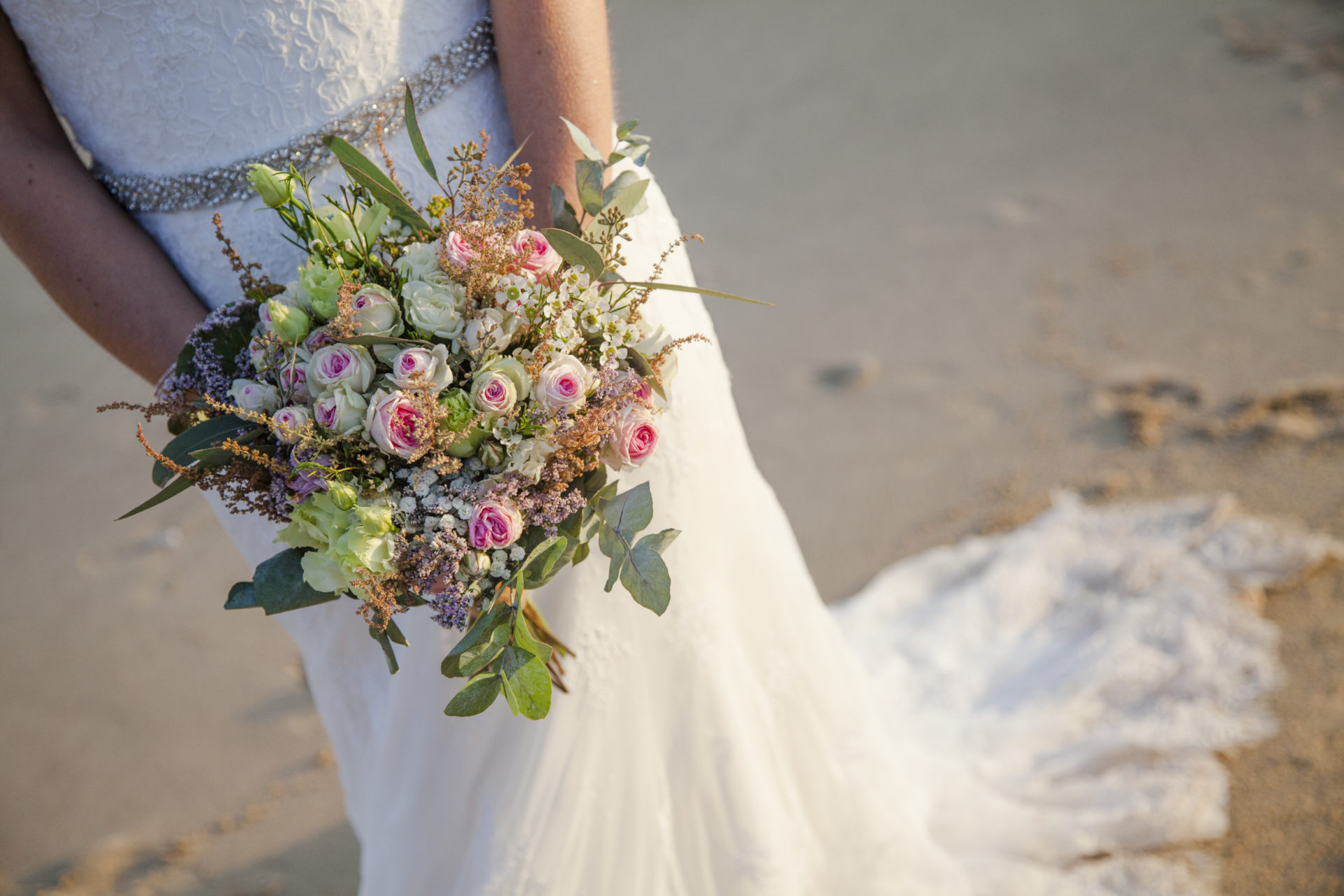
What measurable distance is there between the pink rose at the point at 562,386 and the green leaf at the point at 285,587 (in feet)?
1.07

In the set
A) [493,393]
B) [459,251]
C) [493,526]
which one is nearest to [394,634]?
[493,526]

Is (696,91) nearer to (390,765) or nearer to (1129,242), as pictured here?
(1129,242)

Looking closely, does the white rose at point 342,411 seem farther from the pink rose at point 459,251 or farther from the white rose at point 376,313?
the pink rose at point 459,251

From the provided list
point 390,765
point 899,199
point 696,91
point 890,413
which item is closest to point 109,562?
point 390,765

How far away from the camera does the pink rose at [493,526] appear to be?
91 cm

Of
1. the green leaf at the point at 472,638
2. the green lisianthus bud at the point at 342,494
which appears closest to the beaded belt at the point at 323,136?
the green lisianthus bud at the point at 342,494

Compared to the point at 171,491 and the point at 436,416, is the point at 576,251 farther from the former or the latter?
the point at 171,491

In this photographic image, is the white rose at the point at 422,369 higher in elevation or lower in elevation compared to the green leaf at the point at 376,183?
lower

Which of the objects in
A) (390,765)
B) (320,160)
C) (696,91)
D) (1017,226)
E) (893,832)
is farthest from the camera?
(696,91)

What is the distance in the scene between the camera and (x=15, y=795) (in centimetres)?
245

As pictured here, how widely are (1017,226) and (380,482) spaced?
345 cm

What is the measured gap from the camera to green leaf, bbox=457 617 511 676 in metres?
0.96

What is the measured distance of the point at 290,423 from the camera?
36.0 inches

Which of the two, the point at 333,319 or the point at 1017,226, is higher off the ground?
the point at 333,319
